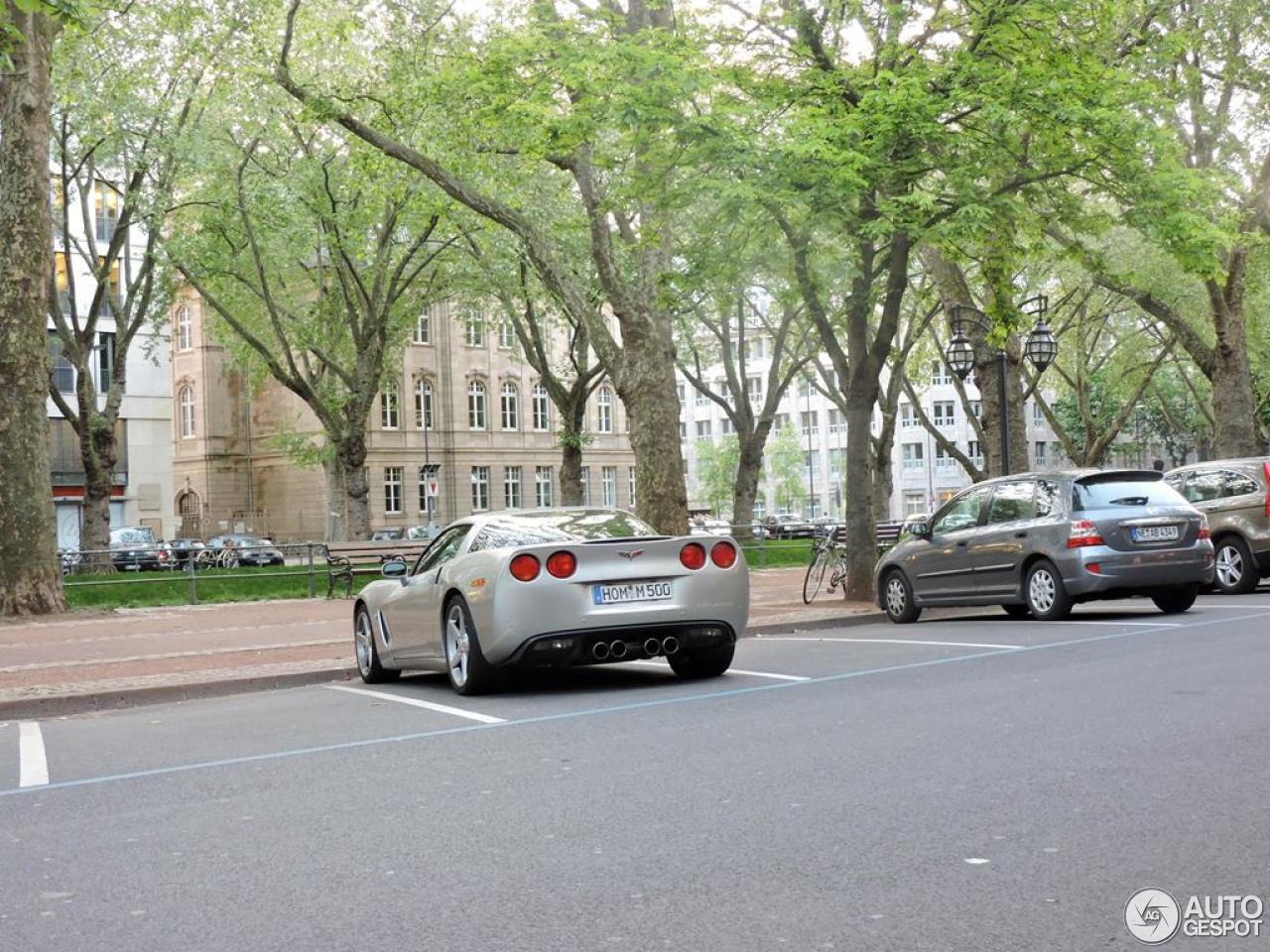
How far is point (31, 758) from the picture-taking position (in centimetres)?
888

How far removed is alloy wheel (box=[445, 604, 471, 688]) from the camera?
11021 mm

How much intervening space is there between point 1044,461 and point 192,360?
6184 centimetres

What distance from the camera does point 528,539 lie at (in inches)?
433

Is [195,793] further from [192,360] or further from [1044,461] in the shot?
[1044,461]

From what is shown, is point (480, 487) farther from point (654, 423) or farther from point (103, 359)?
point (654, 423)

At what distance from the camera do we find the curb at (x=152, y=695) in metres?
11.5

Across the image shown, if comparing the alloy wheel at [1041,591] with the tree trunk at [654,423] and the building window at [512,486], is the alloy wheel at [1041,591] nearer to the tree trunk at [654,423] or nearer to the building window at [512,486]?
the tree trunk at [654,423]

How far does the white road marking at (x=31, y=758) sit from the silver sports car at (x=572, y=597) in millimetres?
2931

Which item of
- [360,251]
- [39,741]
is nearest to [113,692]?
[39,741]

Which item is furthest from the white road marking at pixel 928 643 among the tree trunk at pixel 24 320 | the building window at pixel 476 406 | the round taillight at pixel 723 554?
the building window at pixel 476 406

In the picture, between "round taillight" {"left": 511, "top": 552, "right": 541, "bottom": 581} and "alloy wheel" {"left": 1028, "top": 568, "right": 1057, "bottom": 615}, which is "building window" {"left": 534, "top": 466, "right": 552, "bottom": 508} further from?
"round taillight" {"left": 511, "top": 552, "right": 541, "bottom": 581}

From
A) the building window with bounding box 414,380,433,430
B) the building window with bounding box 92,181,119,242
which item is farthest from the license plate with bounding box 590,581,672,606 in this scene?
the building window with bounding box 414,380,433,430

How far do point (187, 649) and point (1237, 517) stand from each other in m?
13.2

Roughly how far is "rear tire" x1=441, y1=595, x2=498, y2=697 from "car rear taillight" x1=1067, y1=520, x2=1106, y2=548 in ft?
24.1
